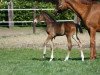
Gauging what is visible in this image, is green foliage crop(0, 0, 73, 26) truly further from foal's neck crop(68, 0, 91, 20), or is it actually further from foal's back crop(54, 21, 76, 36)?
foal's neck crop(68, 0, 91, 20)

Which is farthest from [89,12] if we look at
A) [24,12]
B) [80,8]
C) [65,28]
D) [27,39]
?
[24,12]

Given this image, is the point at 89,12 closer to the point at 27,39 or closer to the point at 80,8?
the point at 80,8

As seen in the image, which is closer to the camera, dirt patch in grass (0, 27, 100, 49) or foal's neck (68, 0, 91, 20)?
foal's neck (68, 0, 91, 20)

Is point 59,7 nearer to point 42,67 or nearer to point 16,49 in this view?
point 42,67

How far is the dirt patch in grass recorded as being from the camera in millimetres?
20375

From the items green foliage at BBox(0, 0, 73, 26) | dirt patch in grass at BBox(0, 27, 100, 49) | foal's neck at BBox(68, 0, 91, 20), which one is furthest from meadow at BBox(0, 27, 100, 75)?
foal's neck at BBox(68, 0, 91, 20)

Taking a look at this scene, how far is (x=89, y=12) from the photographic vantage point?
45.4 ft

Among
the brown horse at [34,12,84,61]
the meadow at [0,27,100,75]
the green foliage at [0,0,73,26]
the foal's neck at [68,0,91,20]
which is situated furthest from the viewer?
the green foliage at [0,0,73,26]

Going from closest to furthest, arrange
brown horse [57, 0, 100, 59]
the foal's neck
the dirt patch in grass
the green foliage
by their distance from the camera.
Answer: brown horse [57, 0, 100, 59] → the foal's neck → the dirt patch in grass → the green foliage

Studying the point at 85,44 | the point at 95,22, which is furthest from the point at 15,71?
the point at 85,44

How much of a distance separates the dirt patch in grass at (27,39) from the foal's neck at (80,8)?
237 inches

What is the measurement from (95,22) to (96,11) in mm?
376

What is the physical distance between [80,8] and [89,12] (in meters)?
0.36

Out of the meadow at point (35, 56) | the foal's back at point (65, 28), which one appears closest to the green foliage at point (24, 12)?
the meadow at point (35, 56)
